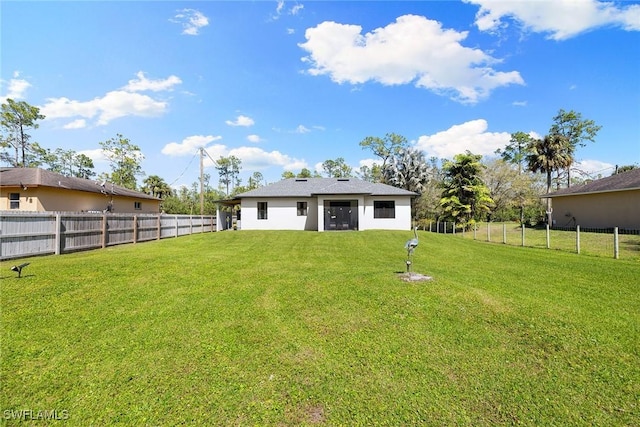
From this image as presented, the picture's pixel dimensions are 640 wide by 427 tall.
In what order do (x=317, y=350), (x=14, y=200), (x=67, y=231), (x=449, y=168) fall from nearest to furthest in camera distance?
(x=317, y=350)
(x=67, y=231)
(x=14, y=200)
(x=449, y=168)

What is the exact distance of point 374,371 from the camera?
3.28m

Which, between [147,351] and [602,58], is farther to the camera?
[602,58]

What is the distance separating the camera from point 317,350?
3.71 m

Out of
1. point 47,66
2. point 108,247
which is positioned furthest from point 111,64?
point 108,247

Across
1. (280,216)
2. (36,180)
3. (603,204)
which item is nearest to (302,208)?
(280,216)

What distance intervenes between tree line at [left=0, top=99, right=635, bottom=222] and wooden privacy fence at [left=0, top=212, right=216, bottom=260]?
357 inches

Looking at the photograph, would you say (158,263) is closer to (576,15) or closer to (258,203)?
(258,203)

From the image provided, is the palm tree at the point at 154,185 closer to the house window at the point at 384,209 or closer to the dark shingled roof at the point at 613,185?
the house window at the point at 384,209

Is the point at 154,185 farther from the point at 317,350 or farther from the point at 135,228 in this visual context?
the point at 317,350

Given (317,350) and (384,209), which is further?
(384,209)

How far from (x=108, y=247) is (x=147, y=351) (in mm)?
11010

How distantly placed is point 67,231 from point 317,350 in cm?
1110

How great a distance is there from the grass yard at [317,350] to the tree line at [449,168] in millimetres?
19513

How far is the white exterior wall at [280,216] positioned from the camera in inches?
867
